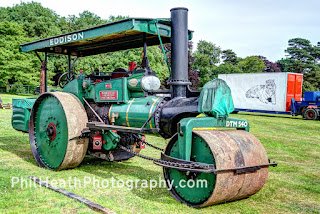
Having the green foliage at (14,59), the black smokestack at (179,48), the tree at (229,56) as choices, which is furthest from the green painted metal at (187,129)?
the tree at (229,56)

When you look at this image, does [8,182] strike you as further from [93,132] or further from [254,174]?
[254,174]

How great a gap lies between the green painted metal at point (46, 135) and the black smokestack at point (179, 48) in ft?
7.25

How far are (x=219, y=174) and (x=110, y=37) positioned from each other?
11.5 feet

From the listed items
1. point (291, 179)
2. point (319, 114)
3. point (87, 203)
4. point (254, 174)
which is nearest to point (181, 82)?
point (254, 174)

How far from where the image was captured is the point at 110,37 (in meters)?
6.14

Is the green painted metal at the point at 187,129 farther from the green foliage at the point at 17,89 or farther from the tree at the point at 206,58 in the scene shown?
the tree at the point at 206,58

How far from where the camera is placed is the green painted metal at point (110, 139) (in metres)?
5.79

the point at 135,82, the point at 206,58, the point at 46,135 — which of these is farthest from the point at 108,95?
the point at 206,58

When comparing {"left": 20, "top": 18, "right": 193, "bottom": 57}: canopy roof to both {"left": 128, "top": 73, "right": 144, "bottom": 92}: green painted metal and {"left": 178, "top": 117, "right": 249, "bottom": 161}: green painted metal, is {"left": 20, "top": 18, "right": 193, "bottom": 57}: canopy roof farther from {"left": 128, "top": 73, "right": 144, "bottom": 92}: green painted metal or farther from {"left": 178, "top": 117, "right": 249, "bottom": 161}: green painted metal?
{"left": 178, "top": 117, "right": 249, "bottom": 161}: green painted metal

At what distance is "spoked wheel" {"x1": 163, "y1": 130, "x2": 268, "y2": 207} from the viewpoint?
389cm

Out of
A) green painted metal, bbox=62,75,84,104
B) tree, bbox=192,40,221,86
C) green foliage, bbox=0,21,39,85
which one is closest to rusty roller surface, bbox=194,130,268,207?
green painted metal, bbox=62,75,84,104

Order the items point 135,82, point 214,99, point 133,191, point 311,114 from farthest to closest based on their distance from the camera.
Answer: point 311,114
point 135,82
point 133,191
point 214,99

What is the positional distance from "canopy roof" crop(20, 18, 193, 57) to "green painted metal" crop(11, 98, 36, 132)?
1.20 metres

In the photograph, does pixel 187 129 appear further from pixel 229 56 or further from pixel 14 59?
pixel 229 56
